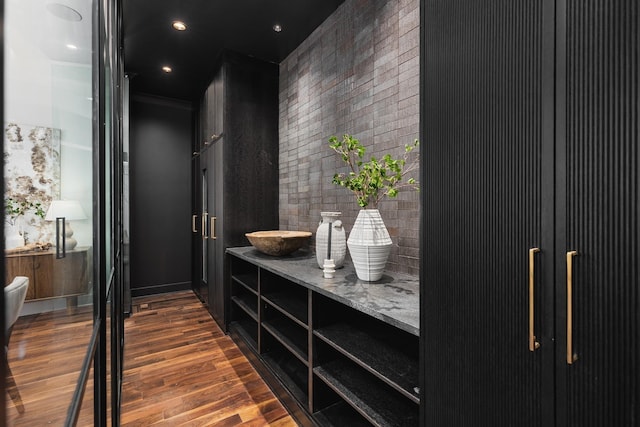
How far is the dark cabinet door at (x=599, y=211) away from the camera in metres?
0.59

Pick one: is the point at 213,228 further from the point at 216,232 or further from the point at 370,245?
the point at 370,245

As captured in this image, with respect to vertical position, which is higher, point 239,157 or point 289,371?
point 239,157

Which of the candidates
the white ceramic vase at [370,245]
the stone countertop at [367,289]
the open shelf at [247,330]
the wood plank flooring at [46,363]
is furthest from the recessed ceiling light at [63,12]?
the open shelf at [247,330]

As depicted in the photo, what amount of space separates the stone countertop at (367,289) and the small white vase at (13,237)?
1.06 m

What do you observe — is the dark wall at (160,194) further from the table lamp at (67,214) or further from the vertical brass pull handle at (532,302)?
the vertical brass pull handle at (532,302)

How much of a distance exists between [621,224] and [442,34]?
71 cm

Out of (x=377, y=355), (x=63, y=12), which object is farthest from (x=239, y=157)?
(x=63, y=12)

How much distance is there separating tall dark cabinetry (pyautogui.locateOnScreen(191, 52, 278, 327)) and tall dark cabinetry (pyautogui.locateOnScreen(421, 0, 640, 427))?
250 cm

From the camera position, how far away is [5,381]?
35 centimetres

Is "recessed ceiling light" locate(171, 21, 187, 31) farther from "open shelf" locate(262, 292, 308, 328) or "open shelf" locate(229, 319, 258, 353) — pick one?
"open shelf" locate(229, 319, 258, 353)

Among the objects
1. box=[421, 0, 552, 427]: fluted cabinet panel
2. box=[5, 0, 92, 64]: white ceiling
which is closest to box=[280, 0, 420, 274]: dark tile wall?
box=[421, 0, 552, 427]: fluted cabinet panel

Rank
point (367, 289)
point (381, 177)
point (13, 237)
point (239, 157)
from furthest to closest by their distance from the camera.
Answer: point (239, 157)
point (381, 177)
point (367, 289)
point (13, 237)

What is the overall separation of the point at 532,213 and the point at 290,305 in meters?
1.73

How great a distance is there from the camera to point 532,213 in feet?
2.40
